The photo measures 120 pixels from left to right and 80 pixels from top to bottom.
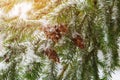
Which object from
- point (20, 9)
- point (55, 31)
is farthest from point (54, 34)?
point (20, 9)

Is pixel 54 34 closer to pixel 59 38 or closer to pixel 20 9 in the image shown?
pixel 59 38

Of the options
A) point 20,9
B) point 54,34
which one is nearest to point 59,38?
point 54,34

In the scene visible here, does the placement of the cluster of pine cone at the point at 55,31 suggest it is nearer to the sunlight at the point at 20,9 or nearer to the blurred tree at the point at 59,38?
the blurred tree at the point at 59,38

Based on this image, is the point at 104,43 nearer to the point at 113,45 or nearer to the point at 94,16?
the point at 113,45

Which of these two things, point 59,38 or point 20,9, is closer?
point 59,38

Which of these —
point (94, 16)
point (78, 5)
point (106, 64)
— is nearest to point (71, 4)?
Result: point (78, 5)

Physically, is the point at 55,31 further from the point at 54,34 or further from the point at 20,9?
the point at 20,9

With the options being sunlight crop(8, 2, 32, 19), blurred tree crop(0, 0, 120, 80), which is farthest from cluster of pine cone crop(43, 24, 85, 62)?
sunlight crop(8, 2, 32, 19)

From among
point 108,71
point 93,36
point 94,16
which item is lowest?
point 108,71

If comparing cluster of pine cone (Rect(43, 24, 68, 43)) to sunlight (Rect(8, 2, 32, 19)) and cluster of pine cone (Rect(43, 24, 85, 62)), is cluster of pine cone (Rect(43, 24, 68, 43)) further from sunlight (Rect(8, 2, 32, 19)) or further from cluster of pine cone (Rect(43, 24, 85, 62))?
sunlight (Rect(8, 2, 32, 19))
